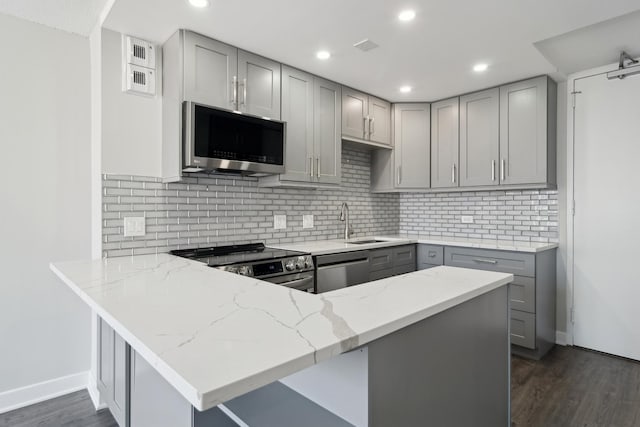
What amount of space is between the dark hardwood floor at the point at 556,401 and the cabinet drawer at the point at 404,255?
1.25m

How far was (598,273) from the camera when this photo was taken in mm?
3176

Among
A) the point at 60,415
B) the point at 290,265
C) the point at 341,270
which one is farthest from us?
the point at 341,270

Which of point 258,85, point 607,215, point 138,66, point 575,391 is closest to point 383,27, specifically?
point 258,85

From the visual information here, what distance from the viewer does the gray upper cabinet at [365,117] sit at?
11.4 ft

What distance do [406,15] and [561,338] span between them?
10.6ft

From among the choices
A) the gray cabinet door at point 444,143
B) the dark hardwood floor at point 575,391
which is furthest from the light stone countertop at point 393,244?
the dark hardwood floor at point 575,391

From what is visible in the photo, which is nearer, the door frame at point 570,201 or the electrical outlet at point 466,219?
the door frame at point 570,201

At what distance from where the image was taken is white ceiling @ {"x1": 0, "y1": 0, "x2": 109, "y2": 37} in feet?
7.28

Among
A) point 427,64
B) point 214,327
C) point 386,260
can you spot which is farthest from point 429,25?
point 214,327

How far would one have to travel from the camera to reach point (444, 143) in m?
3.83

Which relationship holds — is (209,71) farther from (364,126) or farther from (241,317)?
(241,317)

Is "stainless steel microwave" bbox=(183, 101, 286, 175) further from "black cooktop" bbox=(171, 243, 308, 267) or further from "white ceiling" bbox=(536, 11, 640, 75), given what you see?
"white ceiling" bbox=(536, 11, 640, 75)

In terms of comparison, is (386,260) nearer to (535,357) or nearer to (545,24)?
(535,357)

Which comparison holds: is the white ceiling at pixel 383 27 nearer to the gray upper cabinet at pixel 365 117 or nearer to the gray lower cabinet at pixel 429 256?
the gray upper cabinet at pixel 365 117
